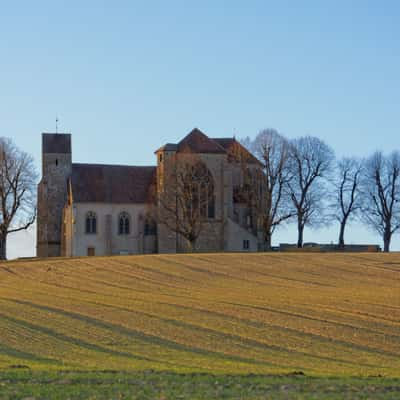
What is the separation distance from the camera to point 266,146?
83.4 meters

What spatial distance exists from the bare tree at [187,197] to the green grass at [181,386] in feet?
203

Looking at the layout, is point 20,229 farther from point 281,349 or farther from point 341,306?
point 281,349

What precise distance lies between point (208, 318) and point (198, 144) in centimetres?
5029

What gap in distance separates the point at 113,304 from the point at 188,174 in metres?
42.5

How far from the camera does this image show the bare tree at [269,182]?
271 ft

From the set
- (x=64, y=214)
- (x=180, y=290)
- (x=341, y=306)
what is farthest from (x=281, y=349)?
(x=64, y=214)

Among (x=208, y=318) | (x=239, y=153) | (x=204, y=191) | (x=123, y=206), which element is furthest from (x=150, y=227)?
(x=208, y=318)

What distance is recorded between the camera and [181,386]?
1611 cm

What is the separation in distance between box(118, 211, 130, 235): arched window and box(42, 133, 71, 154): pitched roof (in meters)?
8.50

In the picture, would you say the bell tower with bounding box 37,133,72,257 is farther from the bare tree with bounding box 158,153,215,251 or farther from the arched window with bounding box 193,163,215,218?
the arched window with bounding box 193,163,215,218

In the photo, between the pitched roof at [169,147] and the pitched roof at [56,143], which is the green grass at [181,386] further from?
the pitched roof at [56,143]

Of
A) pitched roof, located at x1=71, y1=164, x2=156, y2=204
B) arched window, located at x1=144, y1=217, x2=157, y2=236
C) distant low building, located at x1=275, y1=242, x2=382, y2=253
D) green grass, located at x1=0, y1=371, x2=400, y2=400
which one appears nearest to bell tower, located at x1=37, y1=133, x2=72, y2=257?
pitched roof, located at x1=71, y1=164, x2=156, y2=204

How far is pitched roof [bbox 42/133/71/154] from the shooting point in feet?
281

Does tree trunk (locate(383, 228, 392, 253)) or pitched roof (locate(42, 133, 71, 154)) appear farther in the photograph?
tree trunk (locate(383, 228, 392, 253))
